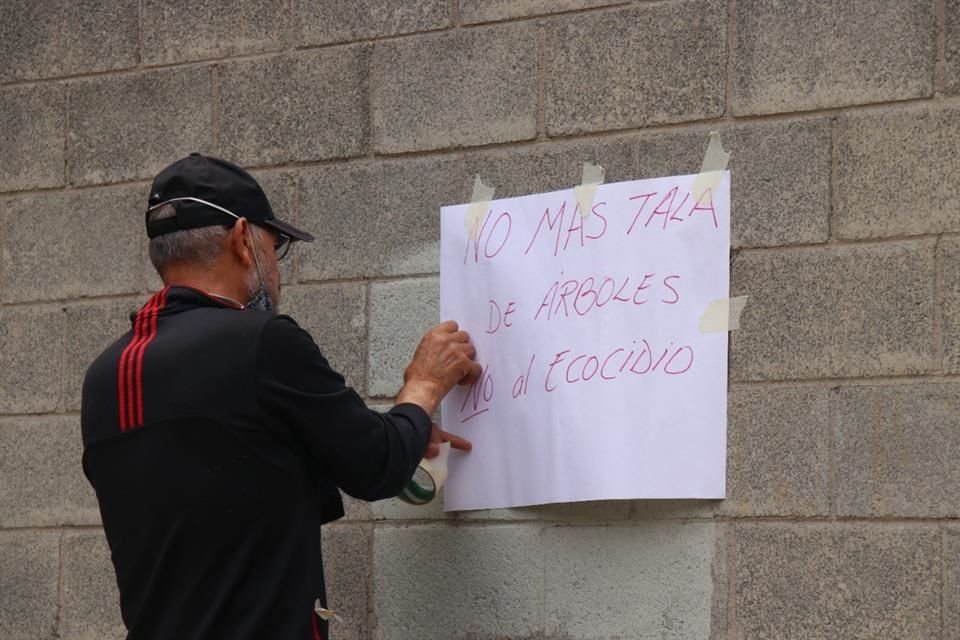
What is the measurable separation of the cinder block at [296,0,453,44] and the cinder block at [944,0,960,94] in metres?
1.14

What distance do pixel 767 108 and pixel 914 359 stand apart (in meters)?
0.60

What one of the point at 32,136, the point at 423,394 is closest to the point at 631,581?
the point at 423,394

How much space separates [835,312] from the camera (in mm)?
3066

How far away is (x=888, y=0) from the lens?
121 inches

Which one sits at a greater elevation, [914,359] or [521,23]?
[521,23]

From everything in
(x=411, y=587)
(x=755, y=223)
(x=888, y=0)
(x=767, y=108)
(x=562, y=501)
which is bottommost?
(x=411, y=587)

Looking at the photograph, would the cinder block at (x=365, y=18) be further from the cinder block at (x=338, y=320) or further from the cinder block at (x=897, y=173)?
the cinder block at (x=897, y=173)

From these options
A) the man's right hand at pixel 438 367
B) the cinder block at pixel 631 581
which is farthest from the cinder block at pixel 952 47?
the man's right hand at pixel 438 367

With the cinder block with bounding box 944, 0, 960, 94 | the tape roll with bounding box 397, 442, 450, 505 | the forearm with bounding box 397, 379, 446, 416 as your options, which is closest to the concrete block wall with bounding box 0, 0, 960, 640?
the cinder block with bounding box 944, 0, 960, 94

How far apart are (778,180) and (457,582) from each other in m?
1.12

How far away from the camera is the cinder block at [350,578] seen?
3.53 m

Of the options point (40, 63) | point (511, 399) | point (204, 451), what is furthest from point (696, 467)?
point (40, 63)

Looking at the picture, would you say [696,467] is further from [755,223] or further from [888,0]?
[888,0]

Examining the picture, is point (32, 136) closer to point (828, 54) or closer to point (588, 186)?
point (588, 186)
